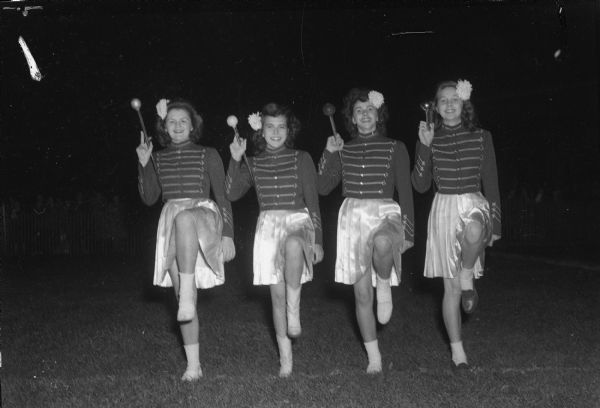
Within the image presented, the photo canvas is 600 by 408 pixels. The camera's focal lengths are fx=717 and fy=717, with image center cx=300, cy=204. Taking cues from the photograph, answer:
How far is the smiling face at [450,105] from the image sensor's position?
22.2 ft

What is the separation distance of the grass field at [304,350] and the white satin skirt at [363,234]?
94 cm

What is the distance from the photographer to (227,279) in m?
14.4

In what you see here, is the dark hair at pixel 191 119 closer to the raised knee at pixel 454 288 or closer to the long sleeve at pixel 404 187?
the long sleeve at pixel 404 187

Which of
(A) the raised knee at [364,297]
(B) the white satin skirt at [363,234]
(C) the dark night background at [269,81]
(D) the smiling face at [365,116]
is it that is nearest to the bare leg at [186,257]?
(B) the white satin skirt at [363,234]

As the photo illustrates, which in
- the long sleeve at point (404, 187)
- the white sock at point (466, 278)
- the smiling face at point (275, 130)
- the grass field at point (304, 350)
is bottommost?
the grass field at point (304, 350)

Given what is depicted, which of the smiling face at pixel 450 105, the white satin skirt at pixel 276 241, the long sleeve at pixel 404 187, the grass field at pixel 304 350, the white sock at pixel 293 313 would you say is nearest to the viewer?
the grass field at pixel 304 350

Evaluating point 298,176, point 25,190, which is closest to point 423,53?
point 298,176

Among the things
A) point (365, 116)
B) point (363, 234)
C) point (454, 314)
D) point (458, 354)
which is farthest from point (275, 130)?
point (458, 354)

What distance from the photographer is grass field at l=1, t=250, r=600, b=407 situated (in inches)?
234

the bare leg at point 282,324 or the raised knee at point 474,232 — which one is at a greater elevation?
the raised knee at point 474,232

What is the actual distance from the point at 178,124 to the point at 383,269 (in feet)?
7.71

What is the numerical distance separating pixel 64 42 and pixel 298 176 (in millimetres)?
12243

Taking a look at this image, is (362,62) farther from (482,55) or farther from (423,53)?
(482,55)

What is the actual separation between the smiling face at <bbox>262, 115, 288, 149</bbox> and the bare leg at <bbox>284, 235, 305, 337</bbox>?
40.2 inches
